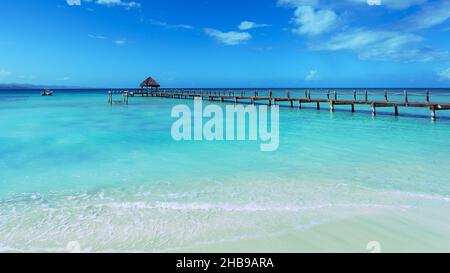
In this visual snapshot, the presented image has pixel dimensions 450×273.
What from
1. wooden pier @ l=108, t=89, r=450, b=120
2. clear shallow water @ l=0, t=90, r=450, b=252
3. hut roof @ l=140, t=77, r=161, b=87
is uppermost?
hut roof @ l=140, t=77, r=161, b=87

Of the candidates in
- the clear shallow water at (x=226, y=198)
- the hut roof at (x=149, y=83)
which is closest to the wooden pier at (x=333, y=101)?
the hut roof at (x=149, y=83)

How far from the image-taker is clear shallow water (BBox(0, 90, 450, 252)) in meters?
3.80

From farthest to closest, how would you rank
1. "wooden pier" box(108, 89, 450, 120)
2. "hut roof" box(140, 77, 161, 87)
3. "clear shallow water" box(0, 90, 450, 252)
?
"hut roof" box(140, 77, 161, 87) → "wooden pier" box(108, 89, 450, 120) → "clear shallow water" box(0, 90, 450, 252)

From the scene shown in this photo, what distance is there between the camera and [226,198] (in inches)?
204

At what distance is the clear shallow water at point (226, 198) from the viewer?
12.5 ft

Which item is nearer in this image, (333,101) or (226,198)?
(226,198)

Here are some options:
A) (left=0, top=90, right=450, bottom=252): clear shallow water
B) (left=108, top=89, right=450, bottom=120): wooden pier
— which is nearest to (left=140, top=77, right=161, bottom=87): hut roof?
(left=108, top=89, right=450, bottom=120): wooden pier

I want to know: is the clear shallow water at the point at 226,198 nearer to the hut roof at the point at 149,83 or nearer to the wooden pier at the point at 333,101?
the wooden pier at the point at 333,101

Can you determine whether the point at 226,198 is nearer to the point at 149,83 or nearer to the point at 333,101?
the point at 333,101

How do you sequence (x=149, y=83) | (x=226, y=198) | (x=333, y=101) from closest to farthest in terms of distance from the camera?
(x=226, y=198) → (x=333, y=101) → (x=149, y=83)

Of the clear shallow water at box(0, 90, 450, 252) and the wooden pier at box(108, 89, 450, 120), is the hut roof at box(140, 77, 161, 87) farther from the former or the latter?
the clear shallow water at box(0, 90, 450, 252)

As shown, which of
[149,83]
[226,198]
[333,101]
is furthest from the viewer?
[149,83]

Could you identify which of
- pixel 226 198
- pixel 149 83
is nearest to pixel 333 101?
pixel 226 198

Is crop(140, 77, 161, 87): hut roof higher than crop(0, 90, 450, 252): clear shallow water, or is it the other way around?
crop(140, 77, 161, 87): hut roof
